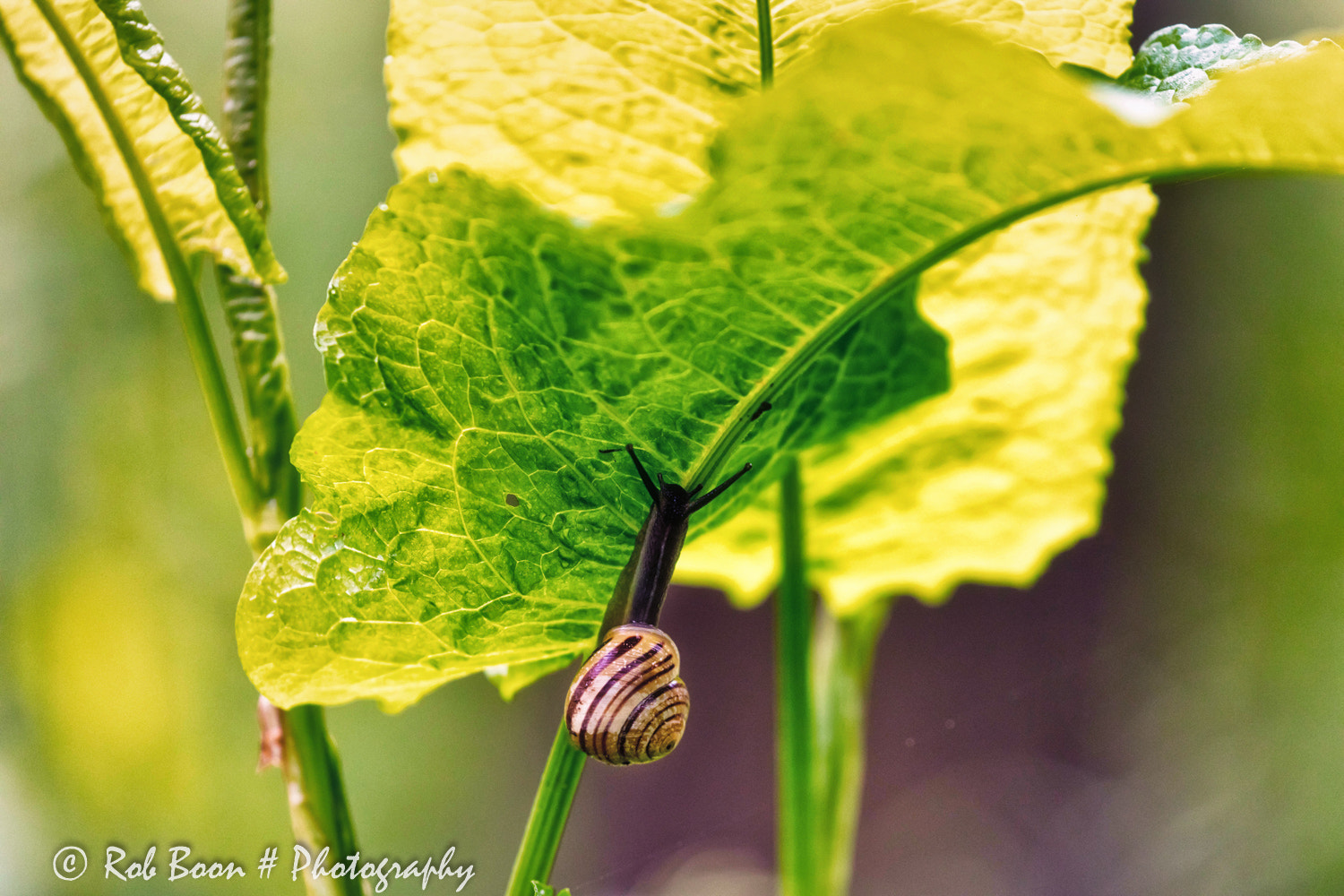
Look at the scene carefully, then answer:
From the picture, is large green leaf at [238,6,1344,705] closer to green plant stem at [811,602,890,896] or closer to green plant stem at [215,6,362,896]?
green plant stem at [215,6,362,896]

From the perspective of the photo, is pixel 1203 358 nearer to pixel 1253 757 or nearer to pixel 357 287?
pixel 1253 757

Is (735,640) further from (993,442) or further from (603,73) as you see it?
(603,73)

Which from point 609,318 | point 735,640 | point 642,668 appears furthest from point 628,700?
point 735,640

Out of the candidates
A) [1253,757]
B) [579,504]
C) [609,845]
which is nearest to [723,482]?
[579,504]

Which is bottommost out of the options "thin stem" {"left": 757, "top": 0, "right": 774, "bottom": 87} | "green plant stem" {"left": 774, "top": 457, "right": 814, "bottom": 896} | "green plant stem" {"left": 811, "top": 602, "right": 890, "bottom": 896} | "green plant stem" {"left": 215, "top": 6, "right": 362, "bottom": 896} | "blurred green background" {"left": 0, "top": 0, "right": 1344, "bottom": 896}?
"blurred green background" {"left": 0, "top": 0, "right": 1344, "bottom": 896}

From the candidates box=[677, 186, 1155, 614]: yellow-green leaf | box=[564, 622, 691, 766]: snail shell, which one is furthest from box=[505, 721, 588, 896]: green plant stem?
box=[677, 186, 1155, 614]: yellow-green leaf

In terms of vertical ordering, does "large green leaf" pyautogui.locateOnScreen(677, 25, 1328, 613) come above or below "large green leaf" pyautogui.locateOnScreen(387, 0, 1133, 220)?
below
